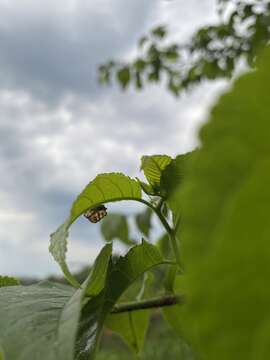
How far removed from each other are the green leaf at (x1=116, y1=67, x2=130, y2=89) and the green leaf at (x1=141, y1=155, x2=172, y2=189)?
8.88ft

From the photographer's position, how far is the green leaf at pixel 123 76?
313 cm

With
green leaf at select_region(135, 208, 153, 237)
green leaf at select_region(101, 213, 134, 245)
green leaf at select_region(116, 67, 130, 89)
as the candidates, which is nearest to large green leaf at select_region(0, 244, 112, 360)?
green leaf at select_region(101, 213, 134, 245)

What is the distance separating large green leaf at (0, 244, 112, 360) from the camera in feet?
0.84

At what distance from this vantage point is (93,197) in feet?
1.40

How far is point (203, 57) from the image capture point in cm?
283

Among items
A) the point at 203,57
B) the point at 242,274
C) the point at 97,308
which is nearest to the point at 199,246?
the point at 242,274

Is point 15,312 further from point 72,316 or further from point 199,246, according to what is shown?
point 199,246

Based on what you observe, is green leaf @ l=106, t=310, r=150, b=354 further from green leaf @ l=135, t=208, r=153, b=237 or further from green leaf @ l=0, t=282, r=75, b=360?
green leaf @ l=135, t=208, r=153, b=237

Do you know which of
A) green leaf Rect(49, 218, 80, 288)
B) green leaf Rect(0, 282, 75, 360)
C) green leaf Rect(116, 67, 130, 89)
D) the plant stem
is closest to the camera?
green leaf Rect(0, 282, 75, 360)

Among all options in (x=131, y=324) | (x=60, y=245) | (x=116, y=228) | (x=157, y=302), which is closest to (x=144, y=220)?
(x=116, y=228)

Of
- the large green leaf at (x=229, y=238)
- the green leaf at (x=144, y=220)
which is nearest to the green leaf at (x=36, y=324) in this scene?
the large green leaf at (x=229, y=238)

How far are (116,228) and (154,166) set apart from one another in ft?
4.69

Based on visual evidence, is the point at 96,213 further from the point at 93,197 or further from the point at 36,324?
the point at 36,324

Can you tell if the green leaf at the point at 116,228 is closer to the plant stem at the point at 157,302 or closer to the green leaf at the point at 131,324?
the green leaf at the point at 131,324
